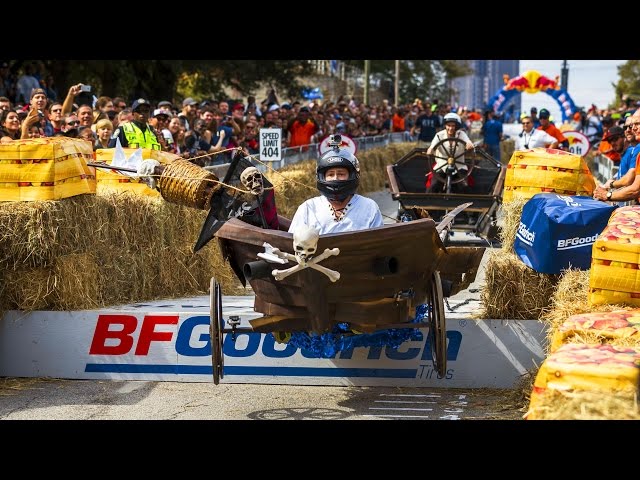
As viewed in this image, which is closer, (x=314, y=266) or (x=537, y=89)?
(x=314, y=266)

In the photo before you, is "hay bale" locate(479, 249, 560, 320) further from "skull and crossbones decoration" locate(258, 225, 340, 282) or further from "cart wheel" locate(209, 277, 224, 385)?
"cart wheel" locate(209, 277, 224, 385)

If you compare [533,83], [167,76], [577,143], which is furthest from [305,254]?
[533,83]

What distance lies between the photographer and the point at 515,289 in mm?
8805

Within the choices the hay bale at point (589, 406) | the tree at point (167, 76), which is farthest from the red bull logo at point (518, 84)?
the hay bale at point (589, 406)

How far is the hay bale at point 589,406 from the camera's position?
5.09m

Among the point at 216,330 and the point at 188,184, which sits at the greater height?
the point at 188,184

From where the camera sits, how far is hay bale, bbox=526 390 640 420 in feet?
16.7

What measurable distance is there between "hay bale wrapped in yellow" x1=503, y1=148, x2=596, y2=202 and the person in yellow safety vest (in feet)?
14.3

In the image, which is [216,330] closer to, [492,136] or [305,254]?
[305,254]

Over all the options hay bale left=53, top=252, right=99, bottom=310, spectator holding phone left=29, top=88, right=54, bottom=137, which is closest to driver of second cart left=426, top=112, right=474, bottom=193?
spectator holding phone left=29, top=88, right=54, bottom=137

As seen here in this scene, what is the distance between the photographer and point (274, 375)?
9.02 metres

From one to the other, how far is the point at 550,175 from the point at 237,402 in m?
4.15

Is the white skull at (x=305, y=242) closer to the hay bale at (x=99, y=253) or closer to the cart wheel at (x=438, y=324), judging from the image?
the cart wheel at (x=438, y=324)
